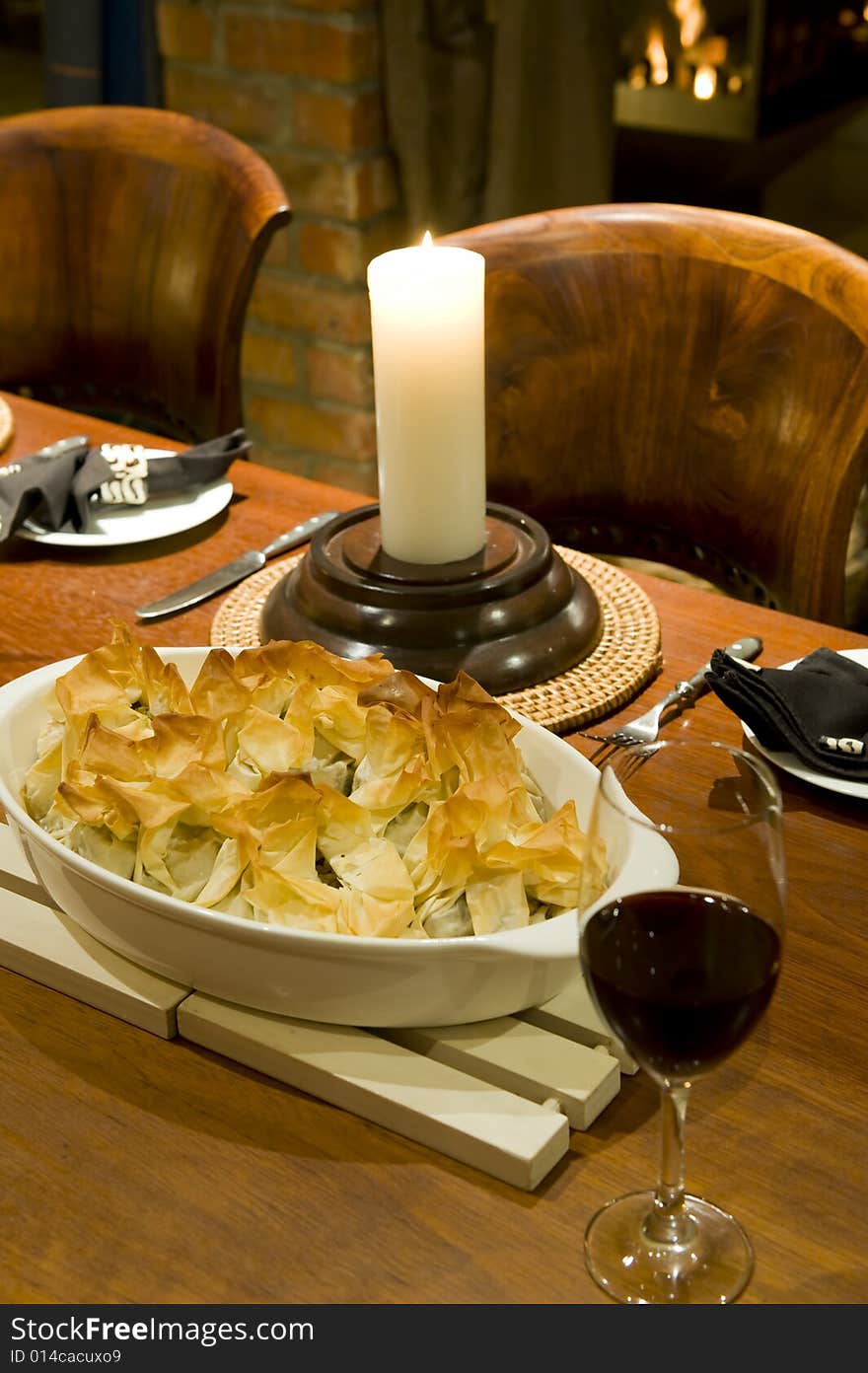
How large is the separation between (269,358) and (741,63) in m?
0.86

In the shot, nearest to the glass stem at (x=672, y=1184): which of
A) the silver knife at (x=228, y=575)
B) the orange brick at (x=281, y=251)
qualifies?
the silver knife at (x=228, y=575)

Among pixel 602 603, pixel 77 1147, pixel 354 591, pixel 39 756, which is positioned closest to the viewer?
pixel 77 1147

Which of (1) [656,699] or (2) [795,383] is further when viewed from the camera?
(2) [795,383]

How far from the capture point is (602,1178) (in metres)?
0.60

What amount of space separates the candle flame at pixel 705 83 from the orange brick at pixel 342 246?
0.52m

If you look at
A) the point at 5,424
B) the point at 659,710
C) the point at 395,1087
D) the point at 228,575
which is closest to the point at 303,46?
the point at 5,424

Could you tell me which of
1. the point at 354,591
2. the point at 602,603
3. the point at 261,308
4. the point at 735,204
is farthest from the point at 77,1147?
the point at 735,204

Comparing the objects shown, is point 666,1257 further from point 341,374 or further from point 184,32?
point 184,32

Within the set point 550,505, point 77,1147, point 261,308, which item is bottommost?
point 261,308

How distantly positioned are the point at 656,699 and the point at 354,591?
0.20m

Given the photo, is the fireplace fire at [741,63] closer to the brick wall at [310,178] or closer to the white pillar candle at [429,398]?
the brick wall at [310,178]

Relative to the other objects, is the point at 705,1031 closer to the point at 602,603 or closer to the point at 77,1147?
the point at 77,1147

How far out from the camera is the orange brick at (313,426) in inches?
95.8

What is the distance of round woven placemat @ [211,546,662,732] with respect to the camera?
2.98 ft
